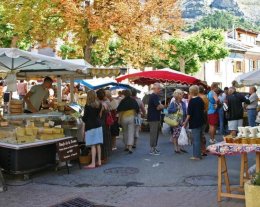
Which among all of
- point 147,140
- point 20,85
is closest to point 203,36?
point 20,85

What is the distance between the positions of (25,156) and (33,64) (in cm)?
347

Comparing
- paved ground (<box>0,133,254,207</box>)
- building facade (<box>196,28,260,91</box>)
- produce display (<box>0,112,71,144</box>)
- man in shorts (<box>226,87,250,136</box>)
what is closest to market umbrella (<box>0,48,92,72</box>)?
produce display (<box>0,112,71,144</box>)

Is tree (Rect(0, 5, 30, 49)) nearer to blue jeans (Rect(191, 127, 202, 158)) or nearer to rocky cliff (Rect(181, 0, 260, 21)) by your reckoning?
blue jeans (Rect(191, 127, 202, 158))

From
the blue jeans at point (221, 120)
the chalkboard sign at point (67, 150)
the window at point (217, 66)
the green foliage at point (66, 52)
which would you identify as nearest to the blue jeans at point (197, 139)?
the chalkboard sign at point (67, 150)

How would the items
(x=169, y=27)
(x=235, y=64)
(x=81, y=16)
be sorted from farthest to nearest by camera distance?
(x=235, y=64), (x=169, y=27), (x=81, y=16)

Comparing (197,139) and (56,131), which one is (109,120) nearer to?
(56,131)

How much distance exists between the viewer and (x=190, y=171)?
9055 millimetres

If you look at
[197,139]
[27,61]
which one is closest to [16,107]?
[27,61]

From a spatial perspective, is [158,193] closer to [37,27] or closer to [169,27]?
[37,27]

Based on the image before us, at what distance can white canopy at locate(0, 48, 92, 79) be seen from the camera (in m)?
8.24

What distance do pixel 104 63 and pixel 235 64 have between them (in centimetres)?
1891

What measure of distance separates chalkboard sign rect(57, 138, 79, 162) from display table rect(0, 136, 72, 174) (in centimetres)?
16

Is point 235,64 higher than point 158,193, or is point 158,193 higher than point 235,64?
point 235,64

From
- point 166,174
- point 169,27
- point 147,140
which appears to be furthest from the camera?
point 169,27
